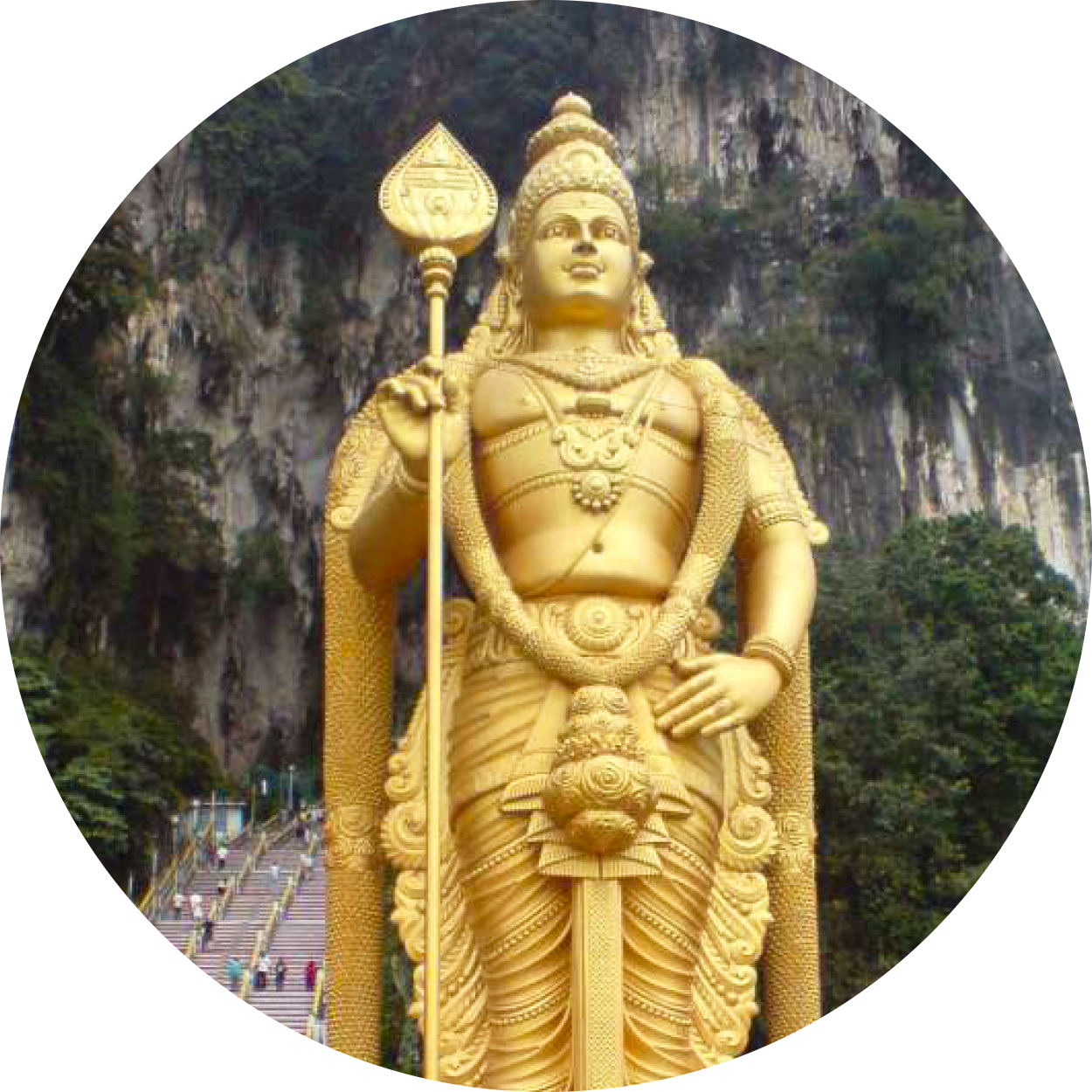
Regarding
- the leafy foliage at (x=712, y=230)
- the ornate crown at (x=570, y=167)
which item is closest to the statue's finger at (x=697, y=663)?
the ornate crown at (x=570, y=167)

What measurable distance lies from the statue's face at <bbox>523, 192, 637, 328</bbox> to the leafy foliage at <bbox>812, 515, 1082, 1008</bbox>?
1516mm

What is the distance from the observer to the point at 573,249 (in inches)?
322

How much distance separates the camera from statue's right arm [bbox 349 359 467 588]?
23.9 feet

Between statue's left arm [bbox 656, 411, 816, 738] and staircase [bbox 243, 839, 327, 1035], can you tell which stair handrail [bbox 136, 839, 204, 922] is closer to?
staircase [bbox 243, 839, 327, 1035]

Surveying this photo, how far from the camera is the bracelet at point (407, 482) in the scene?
296 inches

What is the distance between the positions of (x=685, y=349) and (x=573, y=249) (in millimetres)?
1724

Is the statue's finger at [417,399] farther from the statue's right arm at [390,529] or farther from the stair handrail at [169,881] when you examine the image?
the stair handrail at [169,881]

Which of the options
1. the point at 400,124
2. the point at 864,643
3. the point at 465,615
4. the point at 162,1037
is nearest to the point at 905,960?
the point at 864,643

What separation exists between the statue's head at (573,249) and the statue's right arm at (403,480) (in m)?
0.57

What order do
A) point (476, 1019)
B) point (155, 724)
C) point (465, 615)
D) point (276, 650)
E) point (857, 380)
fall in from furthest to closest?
point (857, 380)
point (276, 650)
point (155, 724)
point (465, 615)
point (476, 1019)

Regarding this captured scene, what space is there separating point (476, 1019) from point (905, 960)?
161cm

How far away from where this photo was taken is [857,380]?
9.93 m

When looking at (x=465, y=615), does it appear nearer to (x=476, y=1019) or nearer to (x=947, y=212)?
(x=476, y=1019)

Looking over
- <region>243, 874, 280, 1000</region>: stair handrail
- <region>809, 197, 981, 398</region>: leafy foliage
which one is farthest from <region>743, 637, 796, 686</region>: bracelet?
<region>809, 197, 981, 398</region>: leafy foliage
